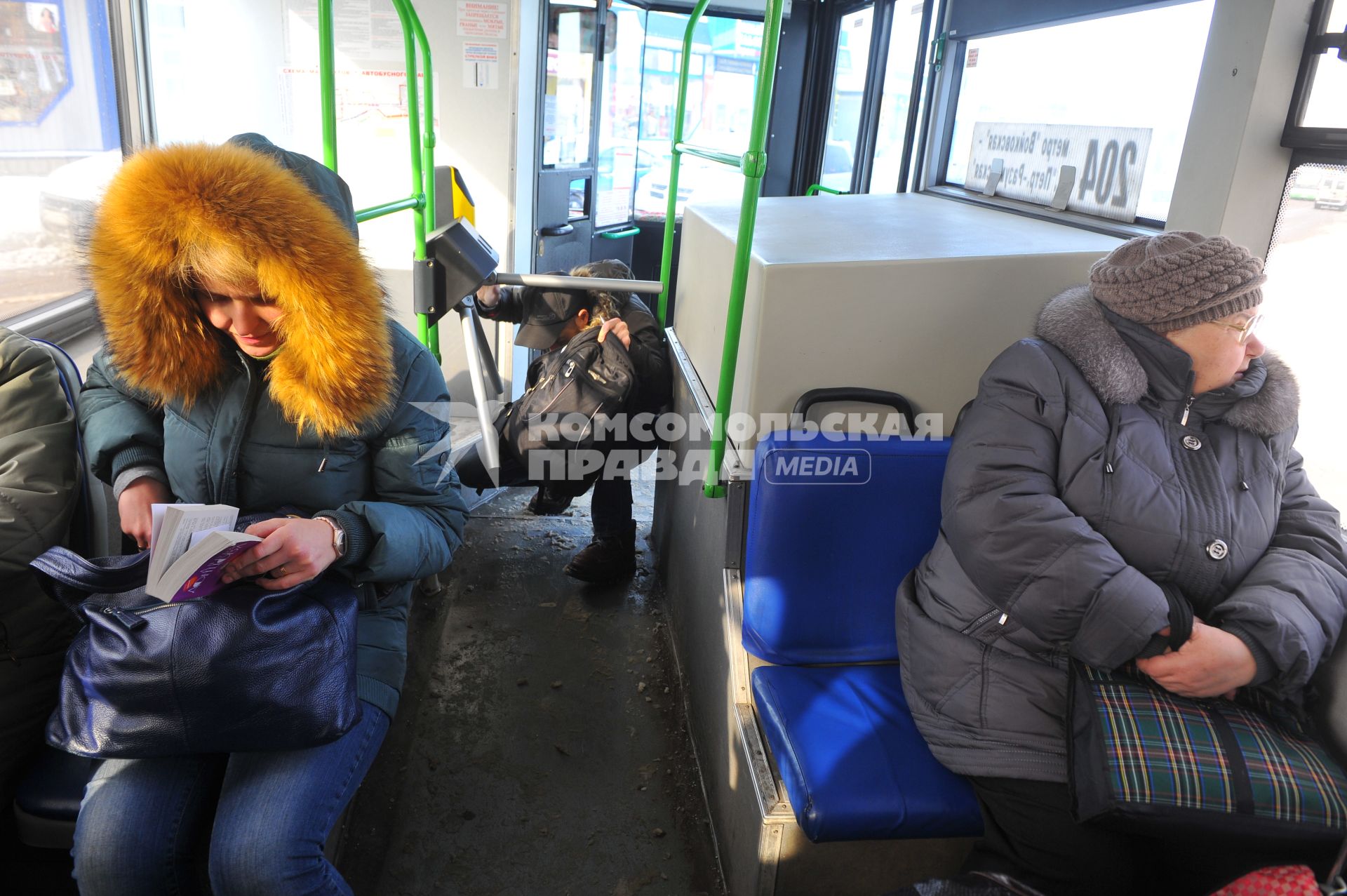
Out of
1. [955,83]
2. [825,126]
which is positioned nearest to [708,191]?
[825,126]

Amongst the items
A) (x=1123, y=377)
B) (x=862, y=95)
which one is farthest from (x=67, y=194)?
(x=862, y=95)

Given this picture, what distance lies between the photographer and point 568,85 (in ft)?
16.1

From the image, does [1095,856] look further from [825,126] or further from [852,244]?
[825,126]

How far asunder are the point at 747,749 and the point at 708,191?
5.47 metres

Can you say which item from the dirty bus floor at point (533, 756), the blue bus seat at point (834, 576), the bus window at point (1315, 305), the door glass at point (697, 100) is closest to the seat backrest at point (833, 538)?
the blue bus seat at point (834, 576)

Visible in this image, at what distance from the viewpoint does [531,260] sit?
464cm

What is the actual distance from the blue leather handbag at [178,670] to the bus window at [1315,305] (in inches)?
79.0

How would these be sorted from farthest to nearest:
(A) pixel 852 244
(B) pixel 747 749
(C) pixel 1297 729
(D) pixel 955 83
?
(D) pixel 955 83
(A) pixel 852 244
(B) pixel 747 749
(C) pixel 1297 729

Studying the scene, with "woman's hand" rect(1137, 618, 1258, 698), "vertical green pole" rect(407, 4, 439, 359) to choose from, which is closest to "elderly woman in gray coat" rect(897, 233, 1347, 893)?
"woman's hand" rect(1137, 618, 1258, 698)

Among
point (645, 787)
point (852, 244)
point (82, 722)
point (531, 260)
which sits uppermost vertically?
point (852, 244)

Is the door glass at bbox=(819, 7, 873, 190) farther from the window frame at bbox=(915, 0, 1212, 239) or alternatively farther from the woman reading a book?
→ the woman reading a book

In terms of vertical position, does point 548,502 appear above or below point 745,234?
below

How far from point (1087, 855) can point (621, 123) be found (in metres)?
5.45

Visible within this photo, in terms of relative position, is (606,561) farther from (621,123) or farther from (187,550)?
(621,123)
